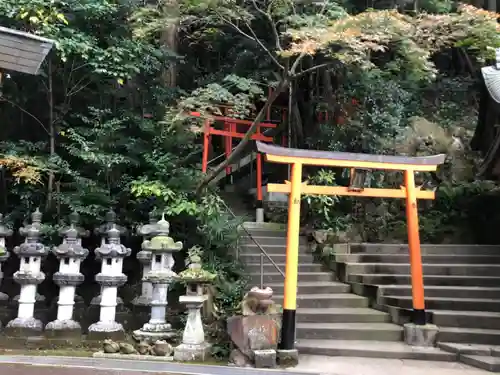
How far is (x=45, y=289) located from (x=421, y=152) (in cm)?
1042

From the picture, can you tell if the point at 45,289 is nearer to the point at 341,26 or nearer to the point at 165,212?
the point at 165,212

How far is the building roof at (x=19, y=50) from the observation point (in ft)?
20.8

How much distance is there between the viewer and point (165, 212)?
8.39 meters

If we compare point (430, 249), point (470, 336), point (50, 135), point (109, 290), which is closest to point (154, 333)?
point (109, 290)

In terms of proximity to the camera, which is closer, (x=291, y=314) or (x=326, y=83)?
(x=291, y=314)

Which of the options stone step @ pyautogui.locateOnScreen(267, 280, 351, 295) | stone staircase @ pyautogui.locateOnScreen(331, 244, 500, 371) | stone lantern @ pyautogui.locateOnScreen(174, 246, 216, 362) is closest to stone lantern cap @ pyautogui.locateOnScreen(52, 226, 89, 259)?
stone lantern @ pyautogui.locateOnScreen(174, 246, 216, 362)

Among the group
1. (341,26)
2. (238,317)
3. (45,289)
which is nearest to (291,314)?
(238,317)

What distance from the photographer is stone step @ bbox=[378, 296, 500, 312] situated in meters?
7.69

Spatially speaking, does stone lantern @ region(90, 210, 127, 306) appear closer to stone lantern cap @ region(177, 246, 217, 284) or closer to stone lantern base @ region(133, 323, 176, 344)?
stone lantern base @ region(133, 323, 176, 344)

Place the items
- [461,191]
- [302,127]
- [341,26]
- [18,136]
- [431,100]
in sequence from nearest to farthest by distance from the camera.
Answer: [341,26] → [18,136] → [461,191] → [302,127] → [431,100]

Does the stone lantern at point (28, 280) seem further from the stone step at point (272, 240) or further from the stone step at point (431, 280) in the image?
the stone step at point (431, 280)

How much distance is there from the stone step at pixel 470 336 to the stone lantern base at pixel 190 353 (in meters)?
3.79

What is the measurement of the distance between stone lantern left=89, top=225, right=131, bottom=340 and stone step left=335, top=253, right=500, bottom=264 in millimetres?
4906

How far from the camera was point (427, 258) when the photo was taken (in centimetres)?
977
